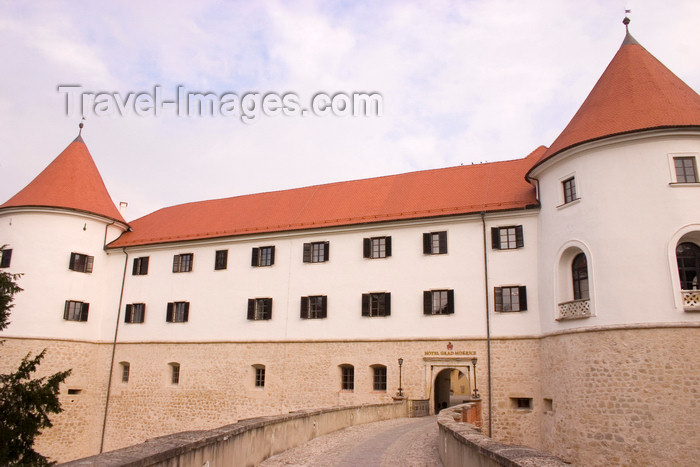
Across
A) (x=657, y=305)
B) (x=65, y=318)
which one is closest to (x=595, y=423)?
(x=657, y=305)

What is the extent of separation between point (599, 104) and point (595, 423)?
34.5 ft

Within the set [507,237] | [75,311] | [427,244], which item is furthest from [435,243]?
[75,311]

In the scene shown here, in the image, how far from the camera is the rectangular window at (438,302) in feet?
72.1

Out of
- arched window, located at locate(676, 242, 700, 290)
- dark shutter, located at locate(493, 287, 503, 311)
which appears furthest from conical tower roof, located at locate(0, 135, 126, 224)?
arched window, located at locate(676, 242, 700, 290)

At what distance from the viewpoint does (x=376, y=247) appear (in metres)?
24.1

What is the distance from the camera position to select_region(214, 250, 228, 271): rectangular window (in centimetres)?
2727

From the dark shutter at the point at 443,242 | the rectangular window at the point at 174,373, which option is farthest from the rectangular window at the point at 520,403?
the rectangular window at the point at 174,373

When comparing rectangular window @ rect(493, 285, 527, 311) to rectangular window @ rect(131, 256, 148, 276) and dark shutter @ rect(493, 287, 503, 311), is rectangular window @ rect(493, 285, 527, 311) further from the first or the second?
rectangular window @ rect(131, 256, 148, 276)

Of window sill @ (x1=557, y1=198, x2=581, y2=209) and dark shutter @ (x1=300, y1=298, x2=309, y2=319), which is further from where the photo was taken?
dark shutter @ (x1=300, y1=298, x2=309, y2=319)

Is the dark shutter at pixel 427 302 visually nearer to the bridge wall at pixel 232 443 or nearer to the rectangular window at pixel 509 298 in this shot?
the rectangular window at pixel 509 298

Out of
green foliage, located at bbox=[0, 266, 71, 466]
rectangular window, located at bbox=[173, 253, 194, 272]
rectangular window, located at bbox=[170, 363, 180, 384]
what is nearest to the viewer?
green foliage, located at bbox=[0, 266, 71, 466]

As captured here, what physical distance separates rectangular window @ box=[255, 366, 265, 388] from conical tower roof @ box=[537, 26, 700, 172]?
1474cm

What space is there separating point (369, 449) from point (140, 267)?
2052 centimetres

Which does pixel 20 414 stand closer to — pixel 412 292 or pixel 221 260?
pixel 412 292
